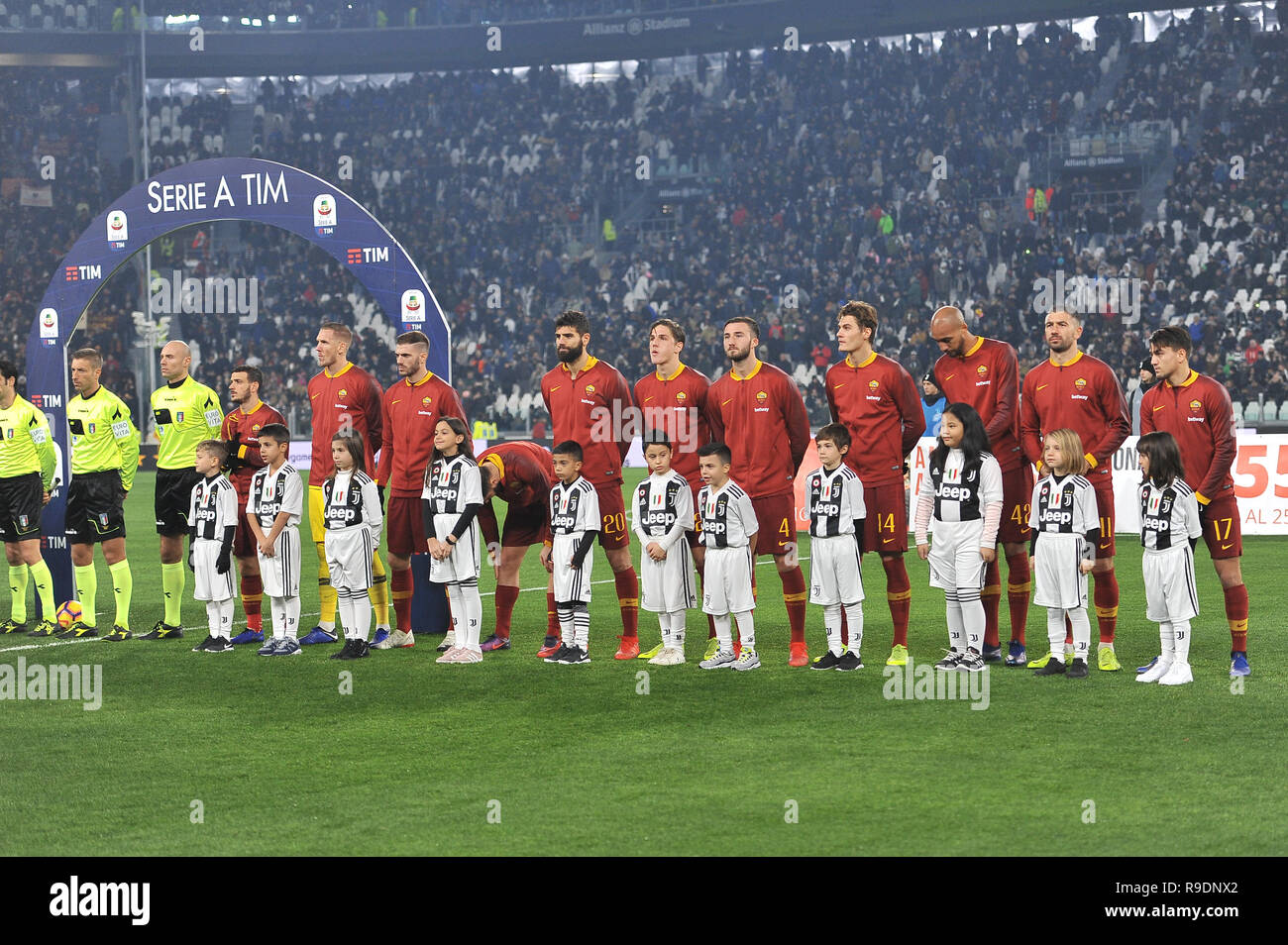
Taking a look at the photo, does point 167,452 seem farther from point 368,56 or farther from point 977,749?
point 368,56

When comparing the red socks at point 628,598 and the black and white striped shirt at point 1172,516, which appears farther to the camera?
→ the red socks at point 628,598

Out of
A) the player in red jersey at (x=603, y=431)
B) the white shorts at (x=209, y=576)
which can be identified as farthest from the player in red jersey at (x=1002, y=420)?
the white shorts at (x=209, y=576)

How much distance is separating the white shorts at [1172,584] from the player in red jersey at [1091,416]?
1.22 feet

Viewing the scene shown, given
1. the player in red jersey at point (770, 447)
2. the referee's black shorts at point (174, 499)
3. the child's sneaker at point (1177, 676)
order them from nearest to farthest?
the child's sneaker at point (1177, 676) → the player in red jersey at point (770, 447) → the referee's black shorts at point (174, 499)

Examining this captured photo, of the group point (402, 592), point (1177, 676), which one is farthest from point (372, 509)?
point (1177, 676)

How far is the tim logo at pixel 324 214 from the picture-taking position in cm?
1164

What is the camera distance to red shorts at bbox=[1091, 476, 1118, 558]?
900cm

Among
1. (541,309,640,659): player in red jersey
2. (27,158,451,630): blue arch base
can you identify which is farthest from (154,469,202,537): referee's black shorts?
(541,309,640,659): player in red jersey

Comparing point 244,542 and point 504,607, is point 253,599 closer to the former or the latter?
point 244,542

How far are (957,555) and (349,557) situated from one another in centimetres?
419

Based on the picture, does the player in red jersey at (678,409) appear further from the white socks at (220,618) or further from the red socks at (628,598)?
the white socks at (220,618)
